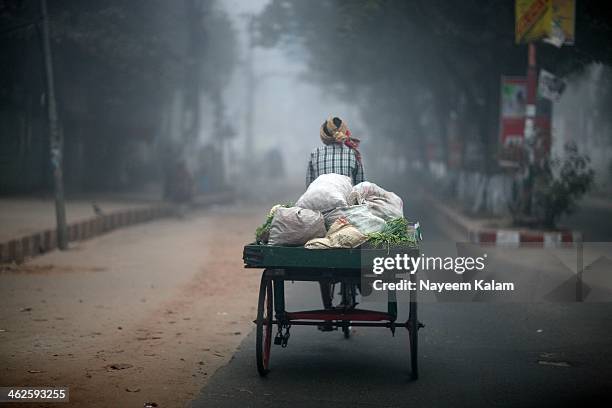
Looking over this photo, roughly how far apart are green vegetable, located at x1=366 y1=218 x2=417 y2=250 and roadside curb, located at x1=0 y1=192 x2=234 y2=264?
338 inches

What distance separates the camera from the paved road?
588 centimetres

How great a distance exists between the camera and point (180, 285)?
11.6m

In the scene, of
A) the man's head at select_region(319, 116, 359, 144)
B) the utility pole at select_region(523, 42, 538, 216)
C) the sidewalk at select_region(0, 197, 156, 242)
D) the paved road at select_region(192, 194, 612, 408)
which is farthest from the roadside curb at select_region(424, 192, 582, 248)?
the man's head at select_region(319, 116, 359, 144)

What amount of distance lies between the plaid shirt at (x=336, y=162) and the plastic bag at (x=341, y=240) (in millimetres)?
1474

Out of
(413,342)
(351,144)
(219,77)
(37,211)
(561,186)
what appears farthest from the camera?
(219,77)

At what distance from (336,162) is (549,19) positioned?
9396 millimetres

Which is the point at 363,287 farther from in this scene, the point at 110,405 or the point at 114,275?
the point at 114,275

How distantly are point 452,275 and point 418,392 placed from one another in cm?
632

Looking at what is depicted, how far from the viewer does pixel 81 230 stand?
57.9ft

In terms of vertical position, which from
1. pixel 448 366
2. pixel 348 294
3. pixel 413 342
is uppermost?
pixel 348 294

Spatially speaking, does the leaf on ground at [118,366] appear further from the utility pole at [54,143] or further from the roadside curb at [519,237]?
the roadside curb at [519,237]

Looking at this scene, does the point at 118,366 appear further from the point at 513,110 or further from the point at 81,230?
the point at 513,110

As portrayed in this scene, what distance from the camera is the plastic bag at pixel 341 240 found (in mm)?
6211

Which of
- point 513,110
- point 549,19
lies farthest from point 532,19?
point 513,110
